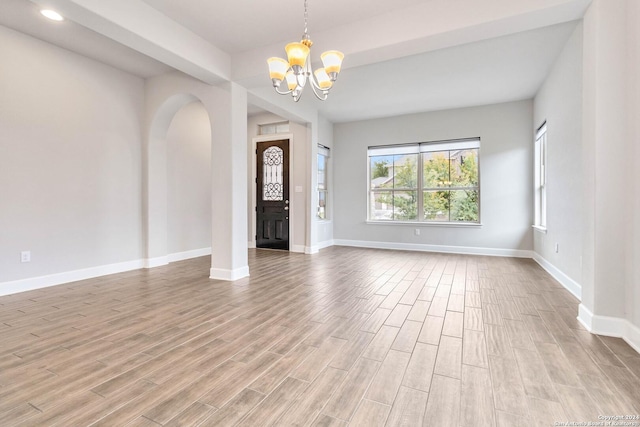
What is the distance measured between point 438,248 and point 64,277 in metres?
6.17

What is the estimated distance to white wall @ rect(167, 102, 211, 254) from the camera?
5270mm

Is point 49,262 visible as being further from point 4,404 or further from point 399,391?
point 399,391

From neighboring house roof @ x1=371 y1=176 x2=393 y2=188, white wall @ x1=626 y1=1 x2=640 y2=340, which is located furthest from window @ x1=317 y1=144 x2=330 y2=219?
white wall @ x1=626 y1=1 x2=640 y2=340

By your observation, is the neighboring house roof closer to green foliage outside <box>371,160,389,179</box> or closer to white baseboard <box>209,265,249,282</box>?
green foliage outside <box>371,160,389,179</box>

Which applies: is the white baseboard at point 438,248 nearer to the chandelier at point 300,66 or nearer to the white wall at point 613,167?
the white wall at point 613,167

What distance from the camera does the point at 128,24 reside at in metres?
2.76

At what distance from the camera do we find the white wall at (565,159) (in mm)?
3221

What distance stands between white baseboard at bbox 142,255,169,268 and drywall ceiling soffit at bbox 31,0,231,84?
2823 mm

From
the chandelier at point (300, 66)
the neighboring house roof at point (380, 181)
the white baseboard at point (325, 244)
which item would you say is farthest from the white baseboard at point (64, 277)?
the neighboring house roof at point (380, 181)

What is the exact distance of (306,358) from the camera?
1997mm

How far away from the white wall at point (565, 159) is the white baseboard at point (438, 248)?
1.06 m

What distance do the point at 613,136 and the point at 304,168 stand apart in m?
4.73

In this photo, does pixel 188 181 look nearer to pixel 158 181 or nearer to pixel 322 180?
pixel 158 181

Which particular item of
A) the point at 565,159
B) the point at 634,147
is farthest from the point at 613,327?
the point at 565,159
